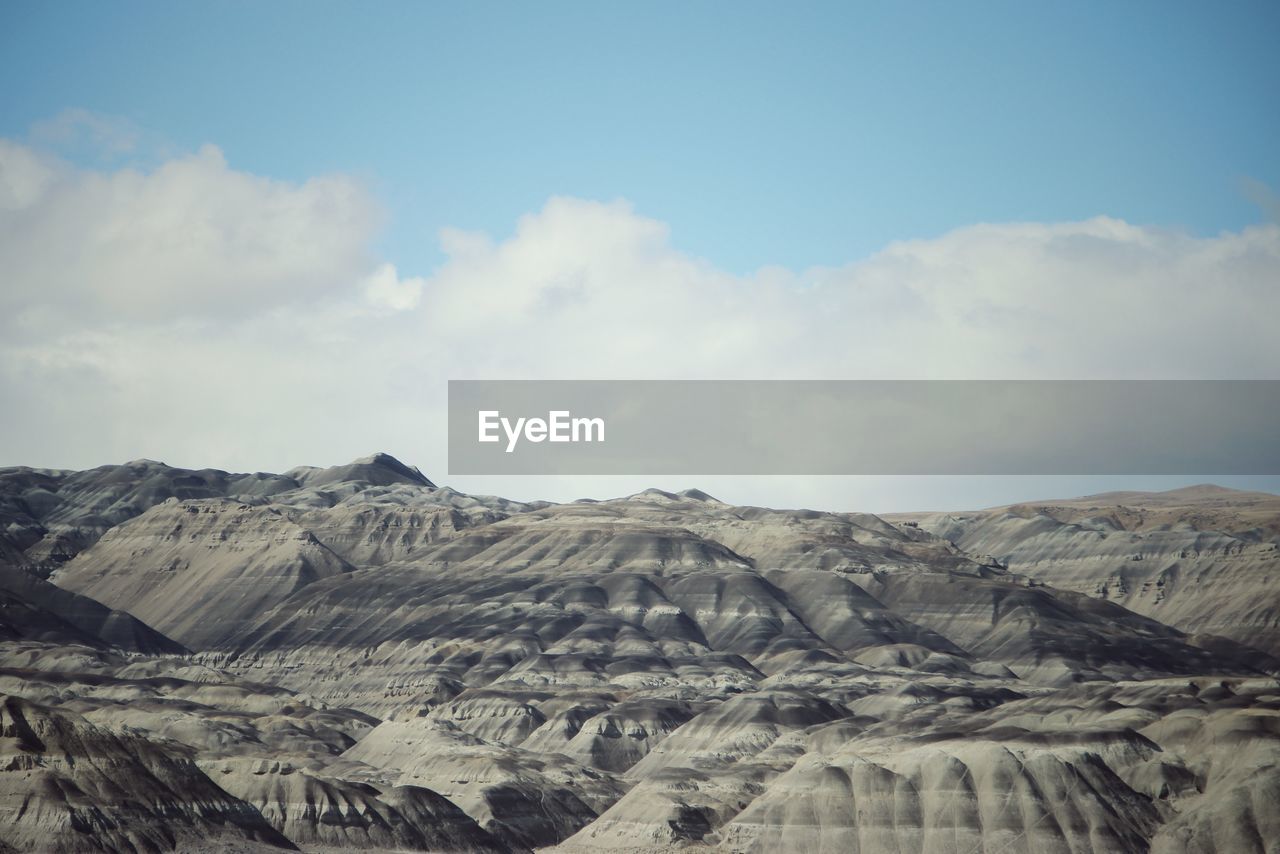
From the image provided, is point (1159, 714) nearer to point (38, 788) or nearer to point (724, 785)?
point (724, 785)

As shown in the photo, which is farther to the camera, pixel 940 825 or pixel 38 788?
pixel 940 825

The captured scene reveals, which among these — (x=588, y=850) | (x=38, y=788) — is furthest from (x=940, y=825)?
(x=38, y=788)

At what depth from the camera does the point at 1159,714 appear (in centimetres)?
19750

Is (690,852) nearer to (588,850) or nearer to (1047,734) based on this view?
(588,850)

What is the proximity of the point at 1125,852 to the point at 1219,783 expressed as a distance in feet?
49.8

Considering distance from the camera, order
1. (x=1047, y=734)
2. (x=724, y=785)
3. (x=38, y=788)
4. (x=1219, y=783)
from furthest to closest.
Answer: (x=724, y=785) < (x=1047, y=734) < (x=1219, y=783) < (x=38, y=788)

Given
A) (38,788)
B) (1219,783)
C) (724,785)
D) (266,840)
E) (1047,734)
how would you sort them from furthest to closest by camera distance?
(724,785)
(1047,734)
(1219,783)
(266,840)
(38,788)

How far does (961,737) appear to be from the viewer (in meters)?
185

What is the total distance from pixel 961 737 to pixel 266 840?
6965 centimetres

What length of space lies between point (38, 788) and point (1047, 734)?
9304cm

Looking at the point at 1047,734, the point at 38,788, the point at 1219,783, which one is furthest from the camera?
the point at 1047,734

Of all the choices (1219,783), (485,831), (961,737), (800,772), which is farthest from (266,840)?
A: (1219,783)

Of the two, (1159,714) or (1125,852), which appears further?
(1159,714)

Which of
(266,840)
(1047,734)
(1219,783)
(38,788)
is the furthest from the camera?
(1047,734)
